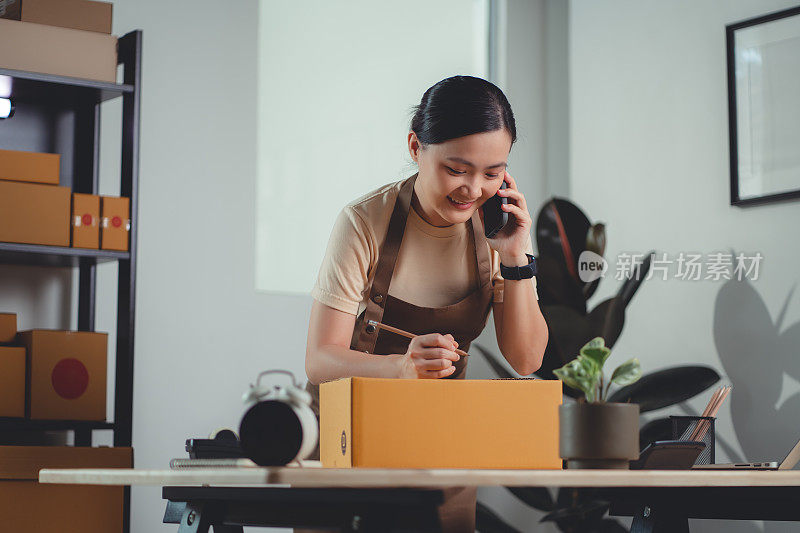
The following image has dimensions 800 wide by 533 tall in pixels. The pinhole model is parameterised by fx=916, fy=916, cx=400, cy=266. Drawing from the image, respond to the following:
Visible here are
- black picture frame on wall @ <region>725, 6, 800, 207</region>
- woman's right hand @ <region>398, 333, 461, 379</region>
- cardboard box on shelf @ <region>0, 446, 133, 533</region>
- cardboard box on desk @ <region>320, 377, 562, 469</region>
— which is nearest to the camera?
cardboard box on desk @ <region>320, 377, 562, 469</region>

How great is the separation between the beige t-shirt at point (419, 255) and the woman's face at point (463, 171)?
131 millimetres

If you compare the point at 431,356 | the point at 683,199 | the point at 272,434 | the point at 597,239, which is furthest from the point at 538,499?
the point at 272,434

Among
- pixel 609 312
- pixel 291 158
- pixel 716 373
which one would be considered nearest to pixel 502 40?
pixel 291 158

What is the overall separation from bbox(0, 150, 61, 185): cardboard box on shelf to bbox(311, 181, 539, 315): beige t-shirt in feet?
4.13

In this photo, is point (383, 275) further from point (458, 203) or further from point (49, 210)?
point (49, 210)

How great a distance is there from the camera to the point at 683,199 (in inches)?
137

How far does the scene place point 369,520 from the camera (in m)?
1.10

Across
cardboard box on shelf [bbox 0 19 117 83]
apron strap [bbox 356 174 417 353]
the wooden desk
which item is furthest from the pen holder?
cardboard box on shelf [bbox 0 19 117 83]

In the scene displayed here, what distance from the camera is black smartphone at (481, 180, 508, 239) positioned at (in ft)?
5.71

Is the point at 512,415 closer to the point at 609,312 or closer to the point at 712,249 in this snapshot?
the point at 609,312

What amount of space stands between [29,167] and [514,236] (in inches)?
65.0

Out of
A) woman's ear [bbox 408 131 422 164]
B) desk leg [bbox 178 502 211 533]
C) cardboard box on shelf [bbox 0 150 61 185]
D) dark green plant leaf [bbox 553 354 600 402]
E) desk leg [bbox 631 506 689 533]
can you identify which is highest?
cardboard box on shelf [bbox 0 150 61 185]

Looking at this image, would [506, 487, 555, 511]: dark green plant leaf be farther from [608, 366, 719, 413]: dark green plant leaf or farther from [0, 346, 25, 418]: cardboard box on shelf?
[0, 346, 25, 418]: cardboard box on shelf

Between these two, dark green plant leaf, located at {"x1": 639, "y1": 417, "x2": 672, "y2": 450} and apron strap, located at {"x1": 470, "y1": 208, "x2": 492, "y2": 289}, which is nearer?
apron strap, located at {"x1": 470, "y1": 208, "x2": 492, "y2": 289}
